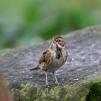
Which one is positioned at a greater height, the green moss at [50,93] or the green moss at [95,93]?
the green moss at [50,93]

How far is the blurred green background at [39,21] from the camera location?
7.76m

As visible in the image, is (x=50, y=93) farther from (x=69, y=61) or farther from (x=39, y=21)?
(x=39, y=21)

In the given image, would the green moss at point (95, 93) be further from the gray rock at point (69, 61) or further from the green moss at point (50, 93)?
the gray rock at point (69, 61)

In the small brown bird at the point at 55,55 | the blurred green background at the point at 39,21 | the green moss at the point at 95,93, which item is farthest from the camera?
the blurred green background at the point at 39,21

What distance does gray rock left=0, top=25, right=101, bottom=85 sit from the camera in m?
4.40

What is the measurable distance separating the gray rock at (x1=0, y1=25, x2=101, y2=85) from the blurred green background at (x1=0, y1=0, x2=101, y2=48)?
1719 millimetres

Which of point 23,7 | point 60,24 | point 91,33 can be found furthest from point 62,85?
point 23,7

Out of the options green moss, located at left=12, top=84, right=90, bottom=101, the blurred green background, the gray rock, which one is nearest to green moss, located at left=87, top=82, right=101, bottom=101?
green moss, located at left=12, top=84, right=90, bottom=101

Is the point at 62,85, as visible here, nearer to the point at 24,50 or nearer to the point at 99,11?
the point at 24,50

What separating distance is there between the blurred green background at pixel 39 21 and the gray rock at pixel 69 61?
1.72m

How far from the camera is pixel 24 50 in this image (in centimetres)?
549

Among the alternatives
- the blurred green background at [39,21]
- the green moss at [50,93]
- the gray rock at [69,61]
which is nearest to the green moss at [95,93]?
the green moss at [50,93]

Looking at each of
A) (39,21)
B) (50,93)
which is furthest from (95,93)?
(39,21)

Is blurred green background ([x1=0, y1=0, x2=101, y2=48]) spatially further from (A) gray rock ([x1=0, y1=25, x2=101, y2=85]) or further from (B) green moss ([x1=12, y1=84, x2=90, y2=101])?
(B) green moss ([x1=12, y1=84, x2=90, y2=101])
